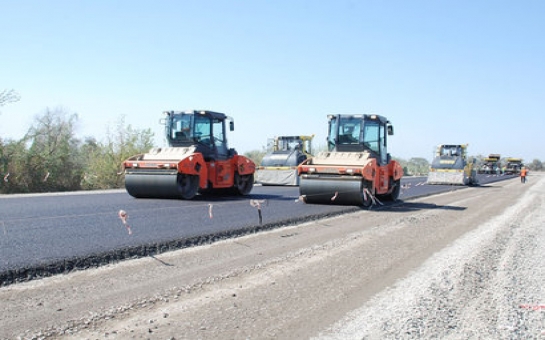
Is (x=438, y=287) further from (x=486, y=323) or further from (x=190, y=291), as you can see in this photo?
(x=190, y=291)

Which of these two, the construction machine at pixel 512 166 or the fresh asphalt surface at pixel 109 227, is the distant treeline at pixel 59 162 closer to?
the fresh asphalt surface at pixel 109 227

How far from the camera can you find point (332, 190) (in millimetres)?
12484

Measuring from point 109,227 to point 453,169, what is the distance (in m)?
23.5

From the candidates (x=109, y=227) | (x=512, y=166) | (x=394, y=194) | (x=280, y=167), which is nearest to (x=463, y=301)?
(x=109, y=227)

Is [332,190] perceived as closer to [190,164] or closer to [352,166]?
[352,166]

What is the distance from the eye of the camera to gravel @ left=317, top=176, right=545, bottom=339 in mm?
3814

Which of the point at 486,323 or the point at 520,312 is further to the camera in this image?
the point at 520,312

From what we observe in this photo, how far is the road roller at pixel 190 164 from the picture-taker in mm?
12750

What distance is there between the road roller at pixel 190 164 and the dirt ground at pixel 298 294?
18.0ft

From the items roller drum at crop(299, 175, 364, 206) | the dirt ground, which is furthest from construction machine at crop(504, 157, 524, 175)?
the dirt ground

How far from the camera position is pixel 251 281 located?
520cm

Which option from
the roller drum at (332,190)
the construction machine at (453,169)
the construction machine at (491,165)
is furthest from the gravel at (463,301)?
the construction machine at (491,165)

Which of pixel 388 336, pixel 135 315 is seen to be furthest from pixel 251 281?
pixel 388 336

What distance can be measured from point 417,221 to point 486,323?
667 cm
